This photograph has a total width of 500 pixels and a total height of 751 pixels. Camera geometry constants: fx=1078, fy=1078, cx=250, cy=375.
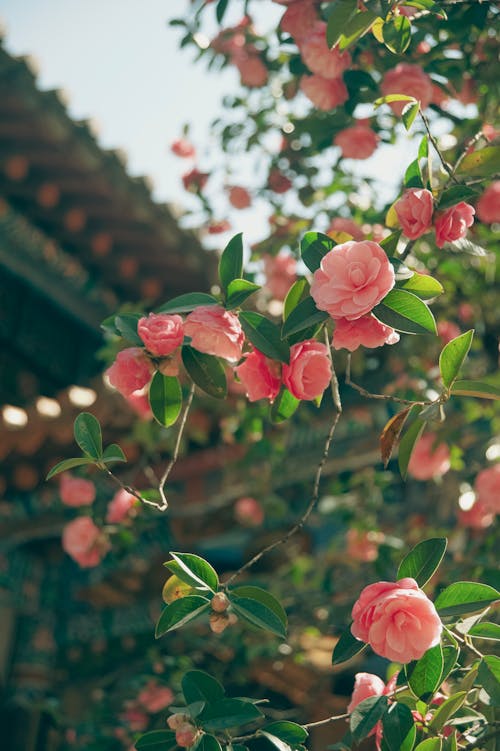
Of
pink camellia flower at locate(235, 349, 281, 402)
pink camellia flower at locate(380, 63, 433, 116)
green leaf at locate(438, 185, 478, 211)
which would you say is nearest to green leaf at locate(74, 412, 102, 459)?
pink camellia flower at locate(235, 349, 281, 402)

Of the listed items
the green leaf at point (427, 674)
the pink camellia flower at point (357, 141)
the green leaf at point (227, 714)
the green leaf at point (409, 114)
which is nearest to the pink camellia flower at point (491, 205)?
the pink camellia flower at point (357, 141)

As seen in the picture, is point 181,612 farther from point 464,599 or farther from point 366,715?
point 464,599

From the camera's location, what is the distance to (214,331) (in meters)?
1.74

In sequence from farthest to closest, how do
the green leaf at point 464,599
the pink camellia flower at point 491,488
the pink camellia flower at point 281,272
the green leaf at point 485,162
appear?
the pink camellia flower at point 281,272, the pink camellia flower at point 491,488, the green leaf at point 485,162, the green leaf at point 464,599

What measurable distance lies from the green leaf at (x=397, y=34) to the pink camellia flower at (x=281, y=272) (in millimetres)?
1302

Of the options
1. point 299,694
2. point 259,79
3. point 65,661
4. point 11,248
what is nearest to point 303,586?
point 299,694

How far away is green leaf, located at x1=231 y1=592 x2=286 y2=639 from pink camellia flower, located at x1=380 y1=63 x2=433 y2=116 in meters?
1.24

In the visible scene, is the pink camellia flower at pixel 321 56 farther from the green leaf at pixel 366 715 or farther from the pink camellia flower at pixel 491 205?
the green leaf at pixel 366 715

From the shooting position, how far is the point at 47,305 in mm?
5113

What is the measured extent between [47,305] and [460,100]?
276cm

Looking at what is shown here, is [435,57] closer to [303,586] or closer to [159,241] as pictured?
[303,586]

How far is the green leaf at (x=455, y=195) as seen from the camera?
1847mm

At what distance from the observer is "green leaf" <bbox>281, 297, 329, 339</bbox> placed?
5.49 ft

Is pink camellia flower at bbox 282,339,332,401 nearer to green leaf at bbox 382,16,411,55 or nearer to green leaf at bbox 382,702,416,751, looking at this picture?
green leaf at bbox 382,702,416,751
